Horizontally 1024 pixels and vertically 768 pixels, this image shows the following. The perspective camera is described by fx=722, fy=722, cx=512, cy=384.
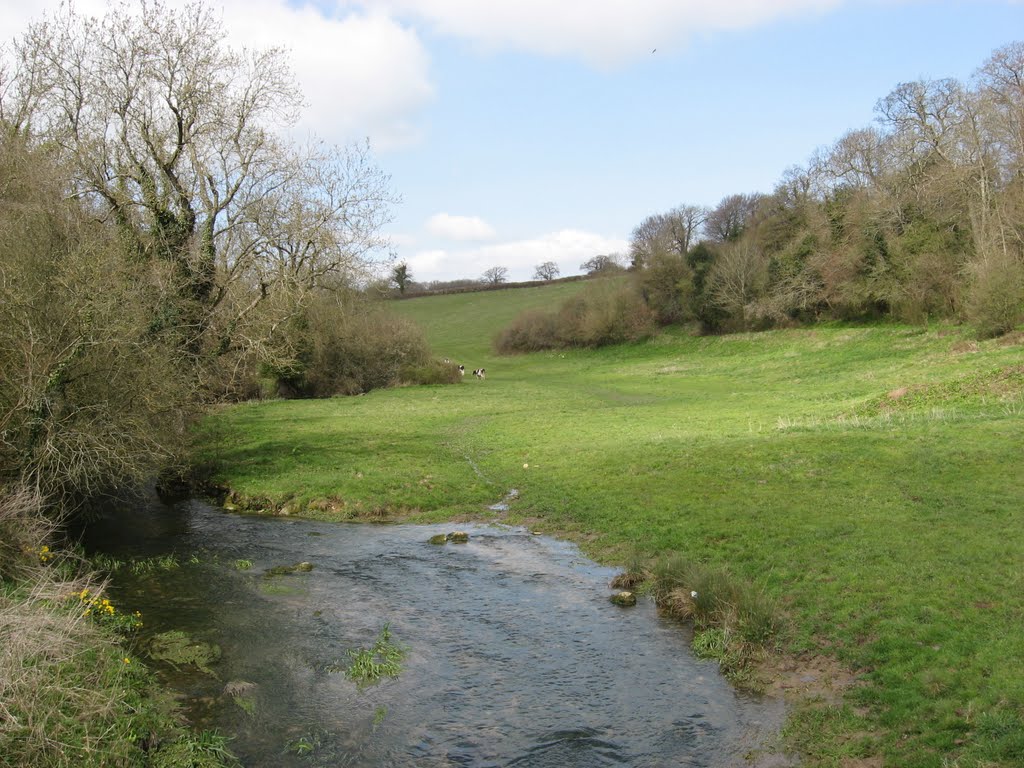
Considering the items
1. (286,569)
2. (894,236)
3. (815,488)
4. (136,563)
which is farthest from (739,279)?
(136,563)

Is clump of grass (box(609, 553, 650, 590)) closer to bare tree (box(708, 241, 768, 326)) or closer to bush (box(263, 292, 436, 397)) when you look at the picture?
bush (box(263, 292, 436, 397))

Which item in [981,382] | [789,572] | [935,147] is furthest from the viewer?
[935,147]

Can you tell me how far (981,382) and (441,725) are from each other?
26672 millimetres

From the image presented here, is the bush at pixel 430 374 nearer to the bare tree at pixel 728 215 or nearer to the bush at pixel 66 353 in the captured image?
the bush at pixel 66 353

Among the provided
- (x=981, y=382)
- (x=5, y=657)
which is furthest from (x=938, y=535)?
(x=981, y=382)

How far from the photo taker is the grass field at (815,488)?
29.4 feet

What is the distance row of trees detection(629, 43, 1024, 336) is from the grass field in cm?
642

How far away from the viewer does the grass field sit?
352 inches

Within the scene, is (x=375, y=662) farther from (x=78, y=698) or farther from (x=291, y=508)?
(x=291, y=508)

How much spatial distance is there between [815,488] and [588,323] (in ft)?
215

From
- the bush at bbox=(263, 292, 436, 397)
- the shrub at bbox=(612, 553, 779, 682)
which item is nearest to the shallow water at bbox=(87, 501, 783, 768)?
the shrub at bbox=(612, 553, 779, 682)

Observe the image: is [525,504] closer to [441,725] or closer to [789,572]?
[789,572]

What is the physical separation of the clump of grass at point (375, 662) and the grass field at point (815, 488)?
5.50 metres

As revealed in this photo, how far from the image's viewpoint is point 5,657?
7.45 metres
